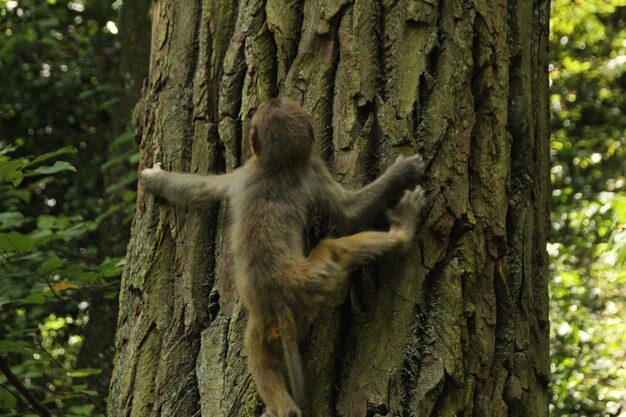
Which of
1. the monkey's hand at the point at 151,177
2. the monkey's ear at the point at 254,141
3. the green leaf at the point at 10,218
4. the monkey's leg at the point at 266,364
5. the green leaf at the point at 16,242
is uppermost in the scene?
the monkey's ear at the point at 254,141

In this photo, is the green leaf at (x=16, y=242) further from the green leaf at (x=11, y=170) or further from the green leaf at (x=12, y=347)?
the green leaf at (x=12, y=347)

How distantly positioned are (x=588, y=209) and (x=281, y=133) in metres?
6.42

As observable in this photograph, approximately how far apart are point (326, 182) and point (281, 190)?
0.30m

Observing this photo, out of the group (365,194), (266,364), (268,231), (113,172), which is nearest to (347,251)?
(365,194)

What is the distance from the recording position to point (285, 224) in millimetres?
4066

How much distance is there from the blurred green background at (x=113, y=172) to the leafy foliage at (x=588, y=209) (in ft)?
0.08

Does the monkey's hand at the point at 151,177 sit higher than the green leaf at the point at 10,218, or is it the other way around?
the monkey's hand at the point at 151,177

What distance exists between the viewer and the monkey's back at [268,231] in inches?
→ 152

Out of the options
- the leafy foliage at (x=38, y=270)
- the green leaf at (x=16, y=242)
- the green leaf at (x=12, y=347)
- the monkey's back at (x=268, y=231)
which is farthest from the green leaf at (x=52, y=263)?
the monkey's back at (x=268, y=231)

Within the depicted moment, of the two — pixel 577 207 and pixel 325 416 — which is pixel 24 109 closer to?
pixel 577 207

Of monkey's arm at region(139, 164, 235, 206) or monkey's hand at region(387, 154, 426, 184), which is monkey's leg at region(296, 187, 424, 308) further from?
monkey's arm at region(139, 164, 235, 206)

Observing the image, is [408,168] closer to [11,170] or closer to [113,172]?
[11,170]

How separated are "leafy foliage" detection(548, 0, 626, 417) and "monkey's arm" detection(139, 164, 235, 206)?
2.49 meters

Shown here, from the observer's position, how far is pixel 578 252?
11414mm
